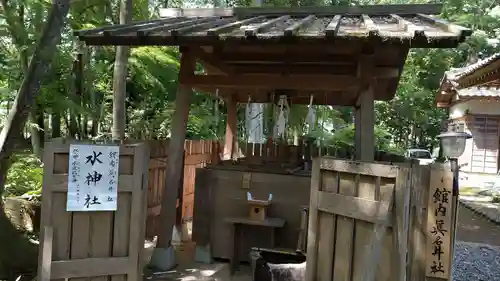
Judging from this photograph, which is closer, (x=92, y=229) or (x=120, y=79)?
(x=92, y=229)

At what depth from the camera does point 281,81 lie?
228 inches

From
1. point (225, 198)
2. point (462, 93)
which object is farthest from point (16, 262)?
point (462, 93)

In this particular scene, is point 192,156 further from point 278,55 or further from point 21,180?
point 21,180

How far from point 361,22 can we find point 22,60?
5744 mm

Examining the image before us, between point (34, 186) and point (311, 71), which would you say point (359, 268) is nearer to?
point (311, 71)

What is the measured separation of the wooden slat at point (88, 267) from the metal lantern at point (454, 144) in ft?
11.1

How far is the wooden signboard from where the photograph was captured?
13.1ft

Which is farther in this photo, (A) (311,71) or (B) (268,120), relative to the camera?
(B) (268,120)

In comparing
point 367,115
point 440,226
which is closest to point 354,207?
point 440,226

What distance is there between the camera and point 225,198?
21.4 feet

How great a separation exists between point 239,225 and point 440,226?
291 centimetres

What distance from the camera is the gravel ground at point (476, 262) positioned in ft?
22.6

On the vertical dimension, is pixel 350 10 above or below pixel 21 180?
above

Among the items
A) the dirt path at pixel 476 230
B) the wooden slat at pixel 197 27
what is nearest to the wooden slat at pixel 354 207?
the wooden slat at pixel 197 27
